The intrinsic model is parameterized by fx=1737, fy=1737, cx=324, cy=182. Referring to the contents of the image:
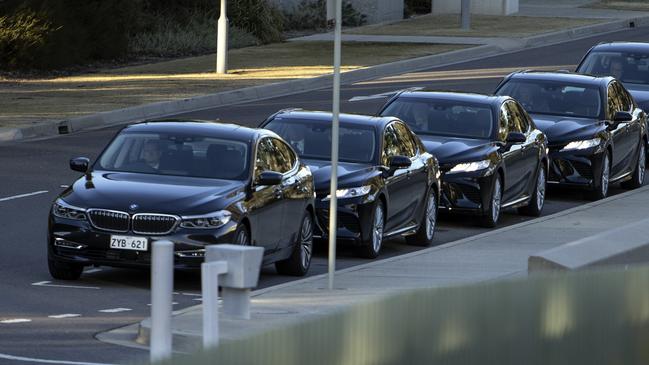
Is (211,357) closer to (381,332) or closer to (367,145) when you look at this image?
(381,332)

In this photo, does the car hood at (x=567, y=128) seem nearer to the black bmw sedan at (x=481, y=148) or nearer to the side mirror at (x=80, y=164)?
the black bmw sedan at (x=481, y=148)

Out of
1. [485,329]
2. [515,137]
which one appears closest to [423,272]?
[515,137]

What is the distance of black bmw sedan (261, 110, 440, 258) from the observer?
17594 millimetres

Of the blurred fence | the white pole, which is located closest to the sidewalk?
the white pole

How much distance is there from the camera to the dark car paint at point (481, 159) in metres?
20.5

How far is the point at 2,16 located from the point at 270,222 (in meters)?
20.5

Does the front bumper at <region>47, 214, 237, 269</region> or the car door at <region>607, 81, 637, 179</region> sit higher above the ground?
the front bumper at <region>47, 214, 237, 269</region>

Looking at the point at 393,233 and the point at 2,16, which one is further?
the point at 2,16

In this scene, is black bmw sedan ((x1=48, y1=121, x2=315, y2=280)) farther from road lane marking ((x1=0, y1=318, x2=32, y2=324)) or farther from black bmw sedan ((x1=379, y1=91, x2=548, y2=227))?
black bmw sedan ((x1=379, y1=91, x2=548, y2=227))

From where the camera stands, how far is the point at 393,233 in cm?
1822

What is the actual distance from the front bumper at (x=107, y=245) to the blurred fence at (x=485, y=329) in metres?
6.81

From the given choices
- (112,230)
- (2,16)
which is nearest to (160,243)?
(112,230)

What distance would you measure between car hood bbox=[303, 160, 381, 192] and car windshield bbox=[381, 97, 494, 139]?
324cm

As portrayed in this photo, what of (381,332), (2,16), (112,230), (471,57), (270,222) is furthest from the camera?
(471,57)
